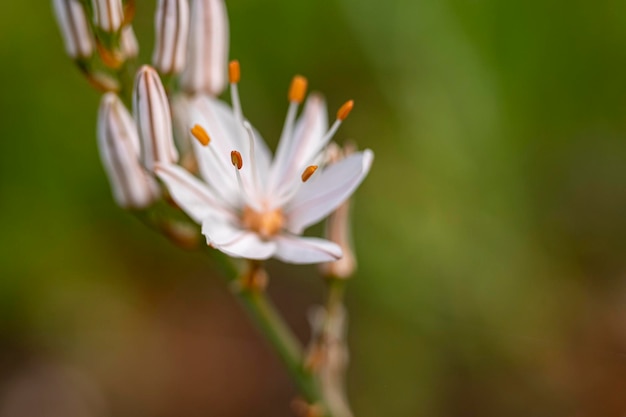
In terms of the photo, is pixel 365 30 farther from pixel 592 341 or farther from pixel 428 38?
pixel 592 341

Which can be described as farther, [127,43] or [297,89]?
[297,89]

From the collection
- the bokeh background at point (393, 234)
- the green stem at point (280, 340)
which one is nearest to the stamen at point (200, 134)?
the green stem at point (280, 340)

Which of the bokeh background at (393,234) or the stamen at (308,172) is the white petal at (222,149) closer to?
the stamen at (308,172)

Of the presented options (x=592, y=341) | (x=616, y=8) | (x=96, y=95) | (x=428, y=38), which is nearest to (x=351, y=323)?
(x=592, y=341)

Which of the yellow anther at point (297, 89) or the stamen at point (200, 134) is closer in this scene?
the stamen at point (200, 134)

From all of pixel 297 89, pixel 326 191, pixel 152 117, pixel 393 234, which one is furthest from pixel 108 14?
pixel 393 234

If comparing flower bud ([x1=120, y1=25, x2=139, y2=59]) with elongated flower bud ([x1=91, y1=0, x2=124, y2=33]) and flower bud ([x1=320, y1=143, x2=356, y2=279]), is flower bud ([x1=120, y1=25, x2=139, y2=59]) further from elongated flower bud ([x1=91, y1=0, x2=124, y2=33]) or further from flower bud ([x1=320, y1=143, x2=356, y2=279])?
flower bud ([x1=320, y1=143, x2=356, y2=279])

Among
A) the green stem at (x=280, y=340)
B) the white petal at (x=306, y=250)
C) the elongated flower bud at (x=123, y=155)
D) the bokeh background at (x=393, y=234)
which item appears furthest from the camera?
the bokeh background at (x=393, y=234)

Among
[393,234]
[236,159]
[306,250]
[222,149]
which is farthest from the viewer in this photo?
[393,234]

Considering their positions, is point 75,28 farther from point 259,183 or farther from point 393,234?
point 393,234
